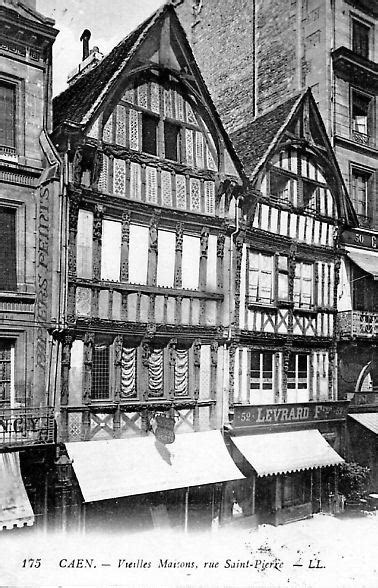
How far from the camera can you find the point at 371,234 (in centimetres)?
1827

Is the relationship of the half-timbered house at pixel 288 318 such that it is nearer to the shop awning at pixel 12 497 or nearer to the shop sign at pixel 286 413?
the shop sign at pixel 286 413

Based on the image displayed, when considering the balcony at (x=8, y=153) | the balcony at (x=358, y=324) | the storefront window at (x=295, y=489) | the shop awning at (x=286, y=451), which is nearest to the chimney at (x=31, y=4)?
the balcony at (x=8, y=153)

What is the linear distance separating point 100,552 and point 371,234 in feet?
38.6

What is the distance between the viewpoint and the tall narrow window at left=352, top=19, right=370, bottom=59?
60.4 ft

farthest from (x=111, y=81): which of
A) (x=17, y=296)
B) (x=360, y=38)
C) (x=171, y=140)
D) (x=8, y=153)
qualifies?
(x=360, y=38)

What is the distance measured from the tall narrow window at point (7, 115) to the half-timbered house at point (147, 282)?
86 cm

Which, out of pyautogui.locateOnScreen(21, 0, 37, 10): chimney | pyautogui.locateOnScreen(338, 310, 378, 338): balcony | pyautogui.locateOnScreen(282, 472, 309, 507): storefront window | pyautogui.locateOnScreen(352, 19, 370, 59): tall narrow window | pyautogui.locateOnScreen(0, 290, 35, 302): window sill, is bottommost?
pyautogui.locateOnScreen(282, 472, 309, 507): storefront window

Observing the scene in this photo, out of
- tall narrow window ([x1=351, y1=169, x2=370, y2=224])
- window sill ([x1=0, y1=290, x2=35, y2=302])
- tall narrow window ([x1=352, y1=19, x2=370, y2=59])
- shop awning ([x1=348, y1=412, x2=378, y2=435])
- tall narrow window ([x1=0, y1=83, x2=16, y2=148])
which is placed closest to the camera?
window sill ([x1=0, y1=290, x2=35, y2=302])

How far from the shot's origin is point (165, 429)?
12148mm

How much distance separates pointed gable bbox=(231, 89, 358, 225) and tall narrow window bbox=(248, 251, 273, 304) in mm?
1582

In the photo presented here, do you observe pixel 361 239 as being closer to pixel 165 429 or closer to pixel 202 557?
pixel 165 429

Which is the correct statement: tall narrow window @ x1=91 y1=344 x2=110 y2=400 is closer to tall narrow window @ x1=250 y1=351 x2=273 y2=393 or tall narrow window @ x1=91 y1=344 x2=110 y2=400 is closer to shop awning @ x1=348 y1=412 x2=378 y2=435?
tall narrow window @ x1=250 y1=351 x2=273 y2=393

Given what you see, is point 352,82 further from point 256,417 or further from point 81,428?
point 81,428

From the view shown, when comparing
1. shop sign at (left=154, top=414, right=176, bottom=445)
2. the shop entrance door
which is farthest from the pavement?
shop sign at (left=154, top=414, right=176, bottom=445)
